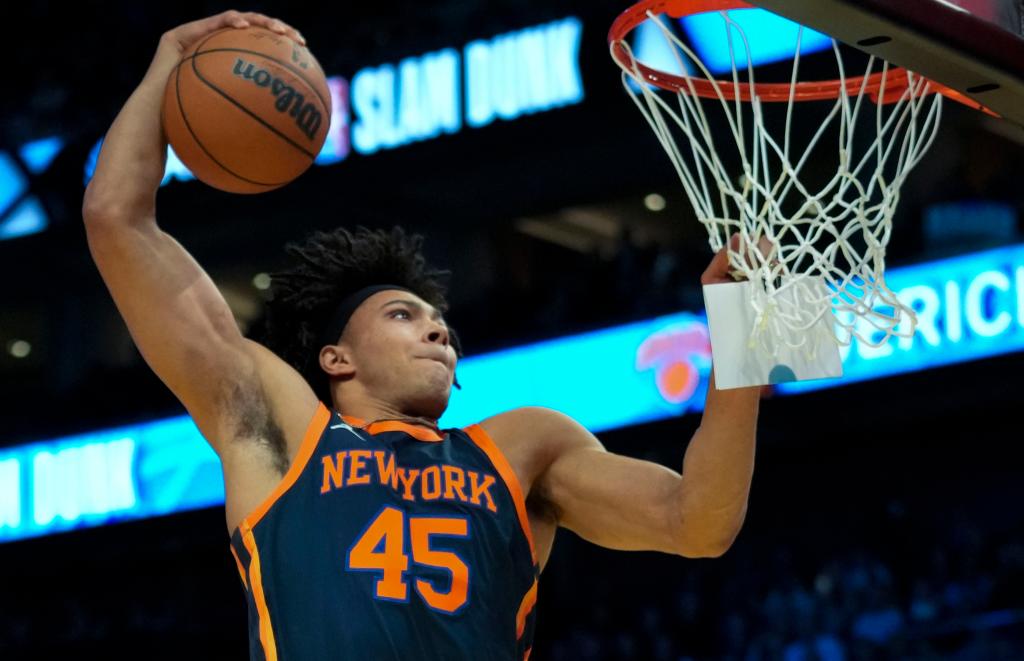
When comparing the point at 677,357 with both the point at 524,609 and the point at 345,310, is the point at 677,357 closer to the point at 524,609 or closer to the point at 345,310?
the point at 345,310

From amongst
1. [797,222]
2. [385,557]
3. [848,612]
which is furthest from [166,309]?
[848,612]

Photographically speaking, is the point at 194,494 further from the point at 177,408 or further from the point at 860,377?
the point at 860,377

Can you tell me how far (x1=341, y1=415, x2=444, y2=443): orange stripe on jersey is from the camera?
306 centimetres

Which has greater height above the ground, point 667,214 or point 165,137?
point 667,214

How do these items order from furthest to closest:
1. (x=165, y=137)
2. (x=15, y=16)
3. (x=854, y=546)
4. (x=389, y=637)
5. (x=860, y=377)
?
(x=15, y=16) < (x=854, y=546) < (x=860, y=377) < (x=165, y=137) < (x=389, y=637)

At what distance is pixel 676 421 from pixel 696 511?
7.13 meters

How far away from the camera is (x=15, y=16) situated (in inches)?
555

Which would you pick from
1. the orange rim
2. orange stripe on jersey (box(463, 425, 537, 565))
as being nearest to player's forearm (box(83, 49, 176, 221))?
orange stripe on jersey (box(463, 425, 537, 565))

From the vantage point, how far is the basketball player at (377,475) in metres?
2.74

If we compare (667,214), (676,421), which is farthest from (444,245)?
(676,421)

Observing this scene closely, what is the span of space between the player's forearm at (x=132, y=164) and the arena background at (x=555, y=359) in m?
5.62

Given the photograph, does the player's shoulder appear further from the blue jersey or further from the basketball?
the basketball

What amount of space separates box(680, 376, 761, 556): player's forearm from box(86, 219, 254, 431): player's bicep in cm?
93

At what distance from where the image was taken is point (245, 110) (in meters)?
2.99
